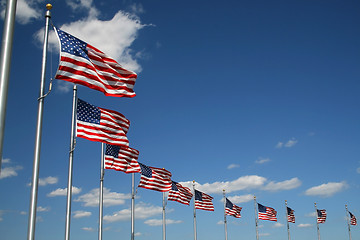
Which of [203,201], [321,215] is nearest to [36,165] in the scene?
[203,201]

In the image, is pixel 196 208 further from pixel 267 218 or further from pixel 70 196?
pixel 70 196

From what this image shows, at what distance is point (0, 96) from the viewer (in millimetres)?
9516

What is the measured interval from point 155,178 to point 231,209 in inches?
872

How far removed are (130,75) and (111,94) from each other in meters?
1.49

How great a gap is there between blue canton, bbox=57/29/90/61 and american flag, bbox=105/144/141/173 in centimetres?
1237

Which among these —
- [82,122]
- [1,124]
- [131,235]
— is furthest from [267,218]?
[1,124]

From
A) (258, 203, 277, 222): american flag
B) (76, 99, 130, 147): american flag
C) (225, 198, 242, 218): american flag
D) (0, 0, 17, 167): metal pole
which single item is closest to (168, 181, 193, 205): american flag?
(225, 198, 242, 218): american flag

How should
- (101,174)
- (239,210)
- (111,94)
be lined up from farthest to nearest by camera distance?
(239,210) < (101,174) < (111,94)

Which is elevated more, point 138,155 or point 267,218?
point 138,155

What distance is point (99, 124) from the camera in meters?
20.5

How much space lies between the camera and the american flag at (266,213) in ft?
197

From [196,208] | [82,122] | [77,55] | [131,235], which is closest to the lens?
[77,55]

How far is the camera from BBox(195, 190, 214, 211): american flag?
1908 inches

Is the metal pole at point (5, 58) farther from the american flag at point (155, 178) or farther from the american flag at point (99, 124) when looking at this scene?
the american flag at point (155, 178)
